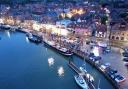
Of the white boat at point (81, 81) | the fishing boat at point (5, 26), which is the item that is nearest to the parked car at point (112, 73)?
the white boat at point (81, 81)

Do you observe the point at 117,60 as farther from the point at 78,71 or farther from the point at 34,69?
the point at 34,69

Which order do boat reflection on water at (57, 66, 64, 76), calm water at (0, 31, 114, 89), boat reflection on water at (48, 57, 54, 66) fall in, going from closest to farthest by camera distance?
calm water at (0, 31, 114, 89), boat reflection on water at (57, 66, 64, 76), boat reflection on water at (48, 57, 54, 66)

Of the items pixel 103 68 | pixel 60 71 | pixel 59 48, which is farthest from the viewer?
pixel 59 48

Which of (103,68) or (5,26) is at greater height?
(5,26)

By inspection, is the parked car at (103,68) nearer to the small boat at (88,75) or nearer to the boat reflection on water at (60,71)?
the small boat at (88,75)

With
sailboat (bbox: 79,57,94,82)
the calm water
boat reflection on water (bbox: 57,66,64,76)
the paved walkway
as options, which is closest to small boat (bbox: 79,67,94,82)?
sailboat (bbox: 79,57,94,82)

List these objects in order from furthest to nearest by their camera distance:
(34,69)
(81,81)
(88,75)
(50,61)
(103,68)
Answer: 1. (50,61)
2. (34,69)
3. (103,68)
4. (88,75)
5. (81,81)

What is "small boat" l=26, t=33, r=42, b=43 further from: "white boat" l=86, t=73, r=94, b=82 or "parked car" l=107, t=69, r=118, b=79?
"parked car" l=107, t=69, r=118, b=79

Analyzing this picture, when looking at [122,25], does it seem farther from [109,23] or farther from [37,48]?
[37,48]

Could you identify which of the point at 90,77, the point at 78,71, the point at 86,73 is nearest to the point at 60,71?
the point at 78,71
